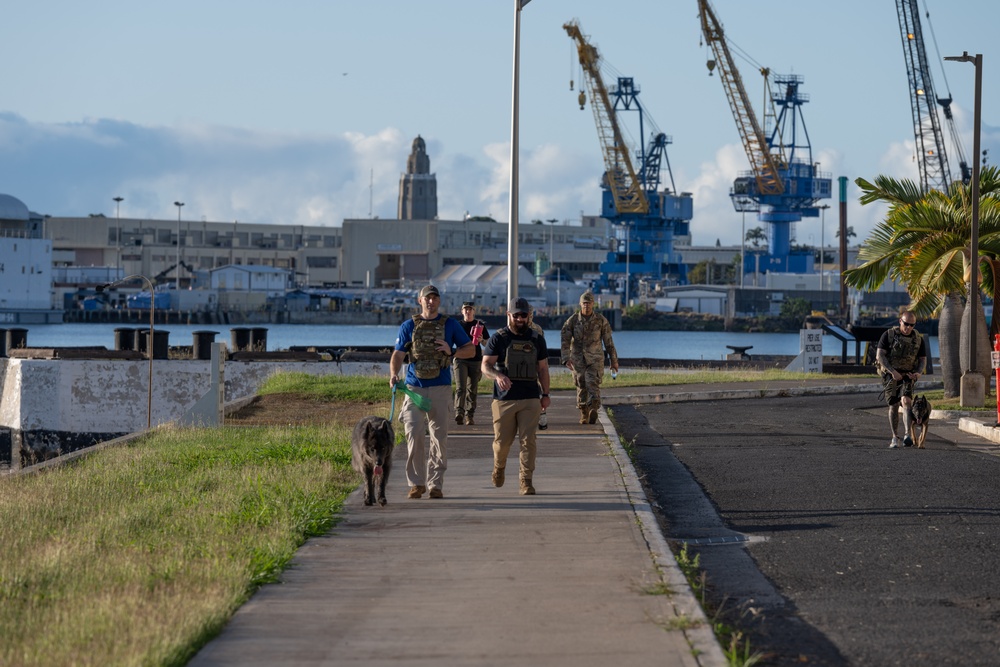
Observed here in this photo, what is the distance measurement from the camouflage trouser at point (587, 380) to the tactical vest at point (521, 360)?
6.40 m

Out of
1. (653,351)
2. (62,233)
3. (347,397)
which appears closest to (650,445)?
(347,397)

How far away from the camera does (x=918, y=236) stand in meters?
26.5

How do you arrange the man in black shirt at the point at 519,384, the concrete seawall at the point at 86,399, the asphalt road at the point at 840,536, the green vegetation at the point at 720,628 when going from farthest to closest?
the concrete seawall at the point at 86,399, the man in black shirt at the point at 519,384, the asphalt road at the point at 840,536, the green vegetation at the point at 720,628

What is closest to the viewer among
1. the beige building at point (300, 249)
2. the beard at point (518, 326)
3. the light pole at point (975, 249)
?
the beard at point (518, 326)

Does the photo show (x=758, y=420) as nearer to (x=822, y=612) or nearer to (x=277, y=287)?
(x=822, y=612)

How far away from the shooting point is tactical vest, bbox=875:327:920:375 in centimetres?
1677

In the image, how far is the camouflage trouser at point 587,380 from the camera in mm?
18297

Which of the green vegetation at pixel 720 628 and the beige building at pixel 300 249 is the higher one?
the beige building at pixel 300 249

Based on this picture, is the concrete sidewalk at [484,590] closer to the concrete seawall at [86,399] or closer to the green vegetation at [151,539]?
the green vegetation at [151,539]

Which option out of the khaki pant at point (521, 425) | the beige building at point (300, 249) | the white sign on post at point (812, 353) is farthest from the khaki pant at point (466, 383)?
the beige building at point (300, 249)

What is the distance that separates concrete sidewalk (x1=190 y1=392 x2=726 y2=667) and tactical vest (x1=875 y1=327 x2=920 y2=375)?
20.0ft

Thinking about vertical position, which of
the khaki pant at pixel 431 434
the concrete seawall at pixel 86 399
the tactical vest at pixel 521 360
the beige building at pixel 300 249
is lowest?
the concrete seawall at pixel 86 399

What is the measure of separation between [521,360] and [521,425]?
0.59 m

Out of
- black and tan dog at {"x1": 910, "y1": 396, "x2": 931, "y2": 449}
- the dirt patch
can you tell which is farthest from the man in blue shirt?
black and tan dog at {"x1": 910, "y1": 396, "x2": 931, "y2": 449}
